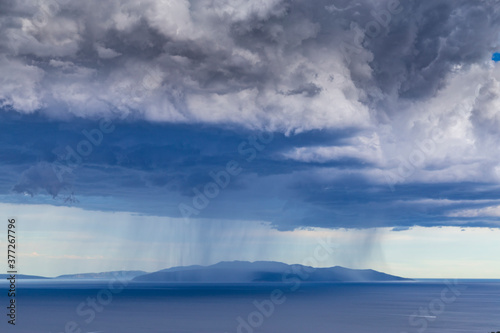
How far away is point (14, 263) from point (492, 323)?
148017 mm

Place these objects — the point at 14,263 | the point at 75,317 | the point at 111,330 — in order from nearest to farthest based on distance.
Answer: the point at 14,263 < the point at 111,330 < the point at 75,317

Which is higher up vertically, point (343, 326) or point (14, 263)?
point (343, 326)

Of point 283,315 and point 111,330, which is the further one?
point 283,315

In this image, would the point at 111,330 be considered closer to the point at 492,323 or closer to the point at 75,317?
the point at 75,317

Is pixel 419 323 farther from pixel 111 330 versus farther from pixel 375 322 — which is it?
pixel 111 330

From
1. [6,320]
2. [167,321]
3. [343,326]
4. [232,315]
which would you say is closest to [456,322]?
[343,326]

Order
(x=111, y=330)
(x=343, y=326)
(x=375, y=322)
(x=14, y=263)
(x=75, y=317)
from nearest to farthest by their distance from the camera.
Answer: (x=14, y=263)
(x=111, y=330)
(x=343, y=326)
(x=375, y=322)
(x=75, y=317)

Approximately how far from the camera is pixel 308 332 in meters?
143

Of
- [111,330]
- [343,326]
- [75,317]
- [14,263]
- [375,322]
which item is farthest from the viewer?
[75,317]

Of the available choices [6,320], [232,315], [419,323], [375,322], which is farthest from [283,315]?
[6,320]

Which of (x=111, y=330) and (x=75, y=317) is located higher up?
(x=75, y=317)

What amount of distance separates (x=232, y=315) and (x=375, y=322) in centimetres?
4908

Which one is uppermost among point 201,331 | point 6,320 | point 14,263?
point 6,320

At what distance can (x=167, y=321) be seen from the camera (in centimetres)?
16875
